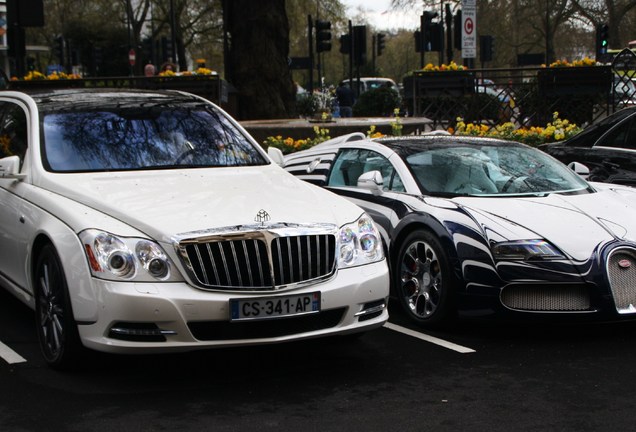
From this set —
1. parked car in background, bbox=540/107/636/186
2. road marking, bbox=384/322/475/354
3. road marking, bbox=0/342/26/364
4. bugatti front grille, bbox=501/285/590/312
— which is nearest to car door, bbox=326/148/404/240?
road marking, bbox=384/322/475/354

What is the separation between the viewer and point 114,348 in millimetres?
5293

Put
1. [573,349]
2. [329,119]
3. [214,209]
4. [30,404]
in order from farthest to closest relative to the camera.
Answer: [329,119], [573,349], [214,209], [30,404]

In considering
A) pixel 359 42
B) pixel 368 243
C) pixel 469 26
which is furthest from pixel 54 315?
pixel 359 42

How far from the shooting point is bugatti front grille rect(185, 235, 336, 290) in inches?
209

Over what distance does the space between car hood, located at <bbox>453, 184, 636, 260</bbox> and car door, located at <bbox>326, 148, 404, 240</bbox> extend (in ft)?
2.15

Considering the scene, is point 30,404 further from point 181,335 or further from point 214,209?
point 214,209

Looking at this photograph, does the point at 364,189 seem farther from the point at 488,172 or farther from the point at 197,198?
the point at 197,198

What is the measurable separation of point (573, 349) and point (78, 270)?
3.05m

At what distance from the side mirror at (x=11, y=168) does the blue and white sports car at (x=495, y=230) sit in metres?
2.50

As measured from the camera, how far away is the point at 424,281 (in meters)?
7.03

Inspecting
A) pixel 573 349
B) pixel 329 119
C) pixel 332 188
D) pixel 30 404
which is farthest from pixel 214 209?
pixel 329 119

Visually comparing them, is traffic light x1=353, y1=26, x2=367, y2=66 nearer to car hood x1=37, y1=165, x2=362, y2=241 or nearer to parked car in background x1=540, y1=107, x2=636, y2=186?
parked car in background x1=540, y1=107, x2=636, y2=186

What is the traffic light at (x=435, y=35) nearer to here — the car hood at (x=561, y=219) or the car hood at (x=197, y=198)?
the car hood at (x=561, y=219)

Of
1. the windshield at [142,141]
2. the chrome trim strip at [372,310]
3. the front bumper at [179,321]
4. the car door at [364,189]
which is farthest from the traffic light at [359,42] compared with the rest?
the front bumper at [179,321]
